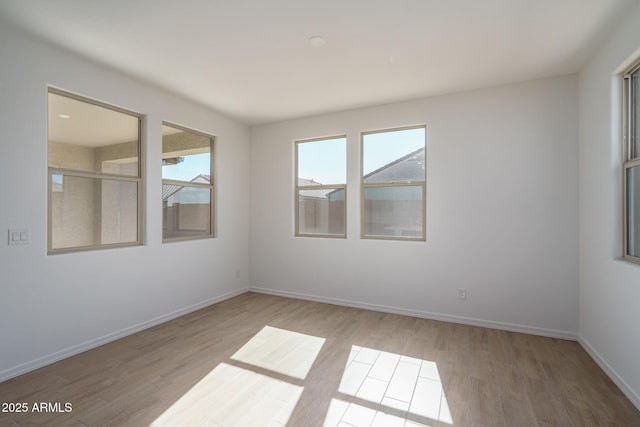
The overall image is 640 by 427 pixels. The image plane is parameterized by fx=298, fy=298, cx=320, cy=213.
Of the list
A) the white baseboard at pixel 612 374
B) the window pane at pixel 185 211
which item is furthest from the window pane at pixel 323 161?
the white baseboard at pixel 612 374

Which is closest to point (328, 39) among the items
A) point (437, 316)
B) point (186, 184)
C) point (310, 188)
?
point (310, 188)

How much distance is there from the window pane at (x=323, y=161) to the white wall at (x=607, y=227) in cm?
272

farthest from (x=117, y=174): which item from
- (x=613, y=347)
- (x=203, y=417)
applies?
(x=613, y=347)

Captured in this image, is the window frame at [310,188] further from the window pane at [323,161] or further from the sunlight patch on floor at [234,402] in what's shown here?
the sunlight patch on floor at [234,402]

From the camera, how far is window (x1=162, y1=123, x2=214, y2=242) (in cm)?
382

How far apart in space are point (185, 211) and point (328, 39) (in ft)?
9.37

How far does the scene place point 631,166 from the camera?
2303 mm

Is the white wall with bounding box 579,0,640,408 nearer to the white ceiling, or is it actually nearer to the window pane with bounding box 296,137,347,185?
the white ceiling

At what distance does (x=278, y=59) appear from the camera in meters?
2.89

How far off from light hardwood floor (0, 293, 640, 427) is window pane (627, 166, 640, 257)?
3.57 feet

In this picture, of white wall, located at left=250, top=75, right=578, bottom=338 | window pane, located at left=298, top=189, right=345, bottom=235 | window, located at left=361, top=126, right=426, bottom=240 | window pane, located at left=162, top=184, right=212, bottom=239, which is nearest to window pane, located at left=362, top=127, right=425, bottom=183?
window, located at left=361, top=126, right=426, bottom=240

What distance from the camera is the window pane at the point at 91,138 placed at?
2.79 m

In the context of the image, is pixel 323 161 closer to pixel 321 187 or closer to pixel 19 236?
pixel 321 187

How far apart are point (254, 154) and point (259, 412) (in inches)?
155
